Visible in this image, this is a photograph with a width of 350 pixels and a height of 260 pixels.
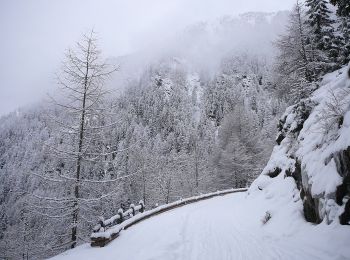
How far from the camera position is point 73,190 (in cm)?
1338

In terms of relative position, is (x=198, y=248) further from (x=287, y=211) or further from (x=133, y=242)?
(x=287, y=211)

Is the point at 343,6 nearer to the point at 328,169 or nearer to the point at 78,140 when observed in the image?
the point at 328,169

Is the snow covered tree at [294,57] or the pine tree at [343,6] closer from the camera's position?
the pine tree at [343,6]

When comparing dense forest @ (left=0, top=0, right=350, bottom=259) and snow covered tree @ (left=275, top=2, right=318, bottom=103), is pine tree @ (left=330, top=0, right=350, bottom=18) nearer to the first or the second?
dense forest @ (left=0, top=0, right=350, bottom=259)

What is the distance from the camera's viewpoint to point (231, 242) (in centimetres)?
942

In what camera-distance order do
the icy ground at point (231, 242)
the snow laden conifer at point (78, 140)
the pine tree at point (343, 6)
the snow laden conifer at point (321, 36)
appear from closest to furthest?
the icy ground at point (231, 242) < the pine tree at point (343, 6) < the snow laden conifer at point (78, 140) < the snow laden conifer at point (321, 36)

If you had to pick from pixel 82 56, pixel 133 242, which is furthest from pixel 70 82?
pixel 133 242

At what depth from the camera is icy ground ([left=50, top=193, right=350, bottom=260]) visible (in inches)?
283

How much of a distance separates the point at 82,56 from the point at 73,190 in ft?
23.3

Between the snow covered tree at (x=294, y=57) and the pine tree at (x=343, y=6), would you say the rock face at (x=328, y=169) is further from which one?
the snow covered tree at (x=294, y=57)

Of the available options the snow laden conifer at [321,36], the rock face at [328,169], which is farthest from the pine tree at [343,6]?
the snow laden conifer at [321,36]

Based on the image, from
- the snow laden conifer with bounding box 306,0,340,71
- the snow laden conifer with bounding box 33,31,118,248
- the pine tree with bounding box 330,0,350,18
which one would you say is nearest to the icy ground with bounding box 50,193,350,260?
the snow laden conifer with bounding box 33,31,118,248

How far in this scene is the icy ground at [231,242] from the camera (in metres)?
7.19

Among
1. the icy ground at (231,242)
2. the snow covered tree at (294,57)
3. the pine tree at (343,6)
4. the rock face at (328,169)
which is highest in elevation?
the snow covered tree at (294,57)
